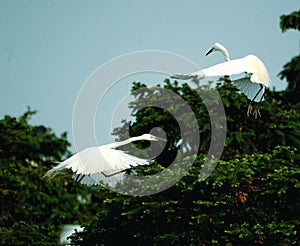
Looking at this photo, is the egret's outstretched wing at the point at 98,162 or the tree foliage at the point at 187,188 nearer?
the egret's outstretched wing at the point at 98,162

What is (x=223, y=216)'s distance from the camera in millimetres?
9016

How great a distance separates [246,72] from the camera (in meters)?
7.56

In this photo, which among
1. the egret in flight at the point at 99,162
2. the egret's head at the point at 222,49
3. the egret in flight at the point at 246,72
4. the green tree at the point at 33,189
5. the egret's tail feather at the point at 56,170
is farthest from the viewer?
the green tree at the point at 33,189

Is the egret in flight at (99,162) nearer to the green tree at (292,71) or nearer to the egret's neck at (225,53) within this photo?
the egret's neck at (225,53)

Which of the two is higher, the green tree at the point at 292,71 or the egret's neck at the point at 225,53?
the green tree at the point at 292,71

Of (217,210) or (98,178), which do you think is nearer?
(98,178)

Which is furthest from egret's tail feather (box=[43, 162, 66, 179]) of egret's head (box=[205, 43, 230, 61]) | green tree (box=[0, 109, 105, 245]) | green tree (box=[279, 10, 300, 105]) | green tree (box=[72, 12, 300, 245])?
green tree (box=[279, 10, 300, 105])

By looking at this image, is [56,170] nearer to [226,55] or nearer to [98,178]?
[98,178]

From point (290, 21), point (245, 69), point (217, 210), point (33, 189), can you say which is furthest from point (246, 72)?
point (33, 189)

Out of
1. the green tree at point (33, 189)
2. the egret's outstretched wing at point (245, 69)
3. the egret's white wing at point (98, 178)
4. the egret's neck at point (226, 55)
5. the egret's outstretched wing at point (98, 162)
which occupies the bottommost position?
the egret's outstretched wing at point (98, 162)

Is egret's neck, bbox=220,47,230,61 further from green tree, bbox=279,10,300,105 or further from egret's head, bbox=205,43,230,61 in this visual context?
green tree, bbox=279,10,300,105

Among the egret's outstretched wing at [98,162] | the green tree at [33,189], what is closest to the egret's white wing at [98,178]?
the egret's outstretched wing at [98,162]

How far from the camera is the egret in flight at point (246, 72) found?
7.33 m

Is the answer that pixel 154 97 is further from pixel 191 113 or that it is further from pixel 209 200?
pixel 209 200
